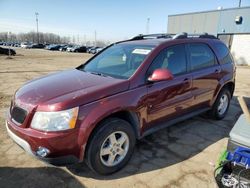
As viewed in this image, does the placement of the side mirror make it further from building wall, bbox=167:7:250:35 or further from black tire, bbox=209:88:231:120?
building wall, bbox=167:7:250:35

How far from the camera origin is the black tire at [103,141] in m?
2.79

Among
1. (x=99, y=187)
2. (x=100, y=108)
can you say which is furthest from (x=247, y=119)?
(x=99, y=187)

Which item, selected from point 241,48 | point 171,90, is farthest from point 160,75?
point 241,48

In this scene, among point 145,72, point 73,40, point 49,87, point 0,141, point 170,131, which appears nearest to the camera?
point 49,87

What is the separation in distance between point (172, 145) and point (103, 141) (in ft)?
5.15

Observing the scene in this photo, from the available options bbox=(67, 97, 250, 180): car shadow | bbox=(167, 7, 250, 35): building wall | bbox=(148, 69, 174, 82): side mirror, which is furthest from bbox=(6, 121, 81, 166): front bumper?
bbox=(167, 7, 250, 35): building wall

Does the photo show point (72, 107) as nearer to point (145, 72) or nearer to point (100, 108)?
point (100, 108)

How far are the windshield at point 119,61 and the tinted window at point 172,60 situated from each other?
8.0 inches

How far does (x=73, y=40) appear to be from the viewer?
512 ft

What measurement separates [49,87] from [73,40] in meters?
161

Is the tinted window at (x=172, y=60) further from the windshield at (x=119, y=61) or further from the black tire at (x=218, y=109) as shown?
the black tire at (x=218, y=109)

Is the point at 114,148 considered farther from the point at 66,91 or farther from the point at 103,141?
the point at 66,91

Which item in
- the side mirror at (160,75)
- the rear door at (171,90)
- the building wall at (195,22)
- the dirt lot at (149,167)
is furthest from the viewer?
the building wall at (195,22)

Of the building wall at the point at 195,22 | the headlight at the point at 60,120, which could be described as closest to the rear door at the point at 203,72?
the headlight at the point at 60,120
